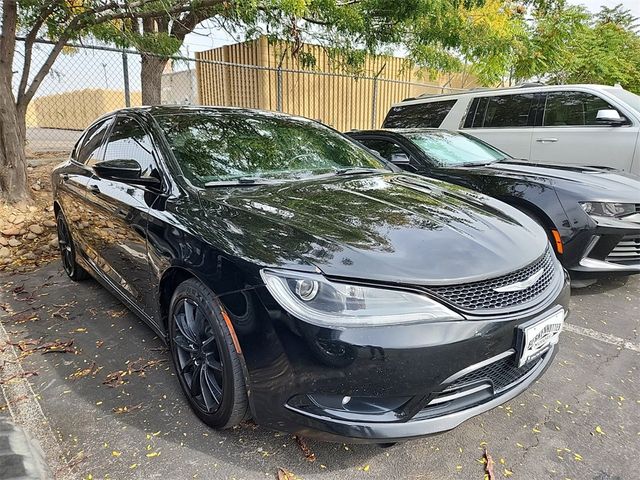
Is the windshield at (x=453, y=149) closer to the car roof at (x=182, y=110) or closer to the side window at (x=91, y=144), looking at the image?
the car roof at (x=182, y=110)

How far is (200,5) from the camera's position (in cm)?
550

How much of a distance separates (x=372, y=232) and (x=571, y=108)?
5617 millimetres

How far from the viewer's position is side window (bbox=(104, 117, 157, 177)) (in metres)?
2.71

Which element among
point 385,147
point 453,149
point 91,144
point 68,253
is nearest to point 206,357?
point 91,144

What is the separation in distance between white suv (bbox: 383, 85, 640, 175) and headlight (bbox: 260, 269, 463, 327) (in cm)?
527

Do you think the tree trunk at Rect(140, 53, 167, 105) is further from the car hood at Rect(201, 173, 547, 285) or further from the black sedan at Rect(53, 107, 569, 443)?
the car hood at Rect(201, 173, 547, 285)

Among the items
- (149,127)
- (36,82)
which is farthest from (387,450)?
(36,82)

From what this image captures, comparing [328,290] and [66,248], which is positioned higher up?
[328,290]

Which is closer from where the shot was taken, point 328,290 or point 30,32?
point 328,290

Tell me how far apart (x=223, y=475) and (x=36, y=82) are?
5894 millimetres

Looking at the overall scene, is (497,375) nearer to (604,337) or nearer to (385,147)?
(604,337)

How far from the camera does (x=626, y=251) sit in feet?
11.8

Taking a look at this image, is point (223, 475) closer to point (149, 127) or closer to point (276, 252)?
point (276, 252)

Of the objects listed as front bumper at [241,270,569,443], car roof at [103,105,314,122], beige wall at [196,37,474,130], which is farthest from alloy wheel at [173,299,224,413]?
beige wall at [196,37,474,130]
